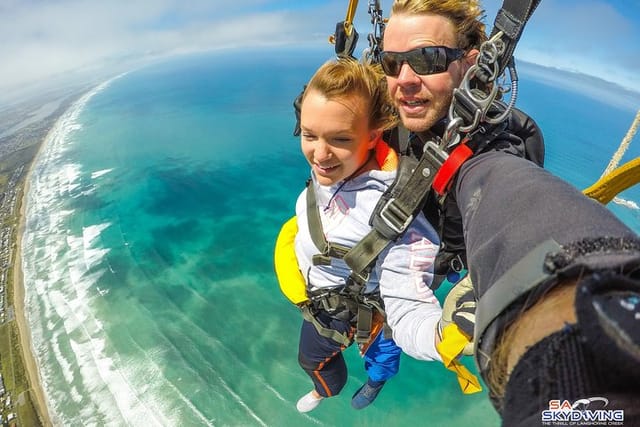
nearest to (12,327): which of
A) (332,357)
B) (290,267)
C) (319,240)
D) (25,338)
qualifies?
(25,338)

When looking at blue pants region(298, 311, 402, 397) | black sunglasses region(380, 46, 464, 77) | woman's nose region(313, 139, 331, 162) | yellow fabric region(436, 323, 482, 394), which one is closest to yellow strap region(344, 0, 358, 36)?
black sunglasses region(380, 46, 464, 77)

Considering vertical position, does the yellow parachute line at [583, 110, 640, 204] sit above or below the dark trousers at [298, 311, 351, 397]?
above

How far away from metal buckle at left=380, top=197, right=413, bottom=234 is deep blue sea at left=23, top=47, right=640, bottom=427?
1464 cm

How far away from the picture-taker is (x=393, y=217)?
5.79 feet

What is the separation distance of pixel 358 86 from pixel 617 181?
158 centimetres

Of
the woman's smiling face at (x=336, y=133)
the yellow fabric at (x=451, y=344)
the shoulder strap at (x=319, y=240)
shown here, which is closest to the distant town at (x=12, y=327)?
the shoulder strap at (x=319, y=240)

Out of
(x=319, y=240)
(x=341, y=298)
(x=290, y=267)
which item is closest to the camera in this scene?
(x=319, y=240)

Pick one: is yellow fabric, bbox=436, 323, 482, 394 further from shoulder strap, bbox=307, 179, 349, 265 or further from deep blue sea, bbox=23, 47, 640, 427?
deep blue sea, bbox=23, 47, 640, 427

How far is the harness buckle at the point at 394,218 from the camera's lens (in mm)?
1737

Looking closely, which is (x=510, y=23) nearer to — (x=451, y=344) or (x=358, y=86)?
(x=358, y=86)

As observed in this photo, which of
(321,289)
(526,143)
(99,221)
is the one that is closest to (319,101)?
(526,143)

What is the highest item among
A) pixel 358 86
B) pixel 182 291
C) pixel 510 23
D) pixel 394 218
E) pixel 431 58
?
pixel 510 23

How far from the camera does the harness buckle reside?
5.70 ft

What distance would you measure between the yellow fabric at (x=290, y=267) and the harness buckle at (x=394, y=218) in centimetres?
115
